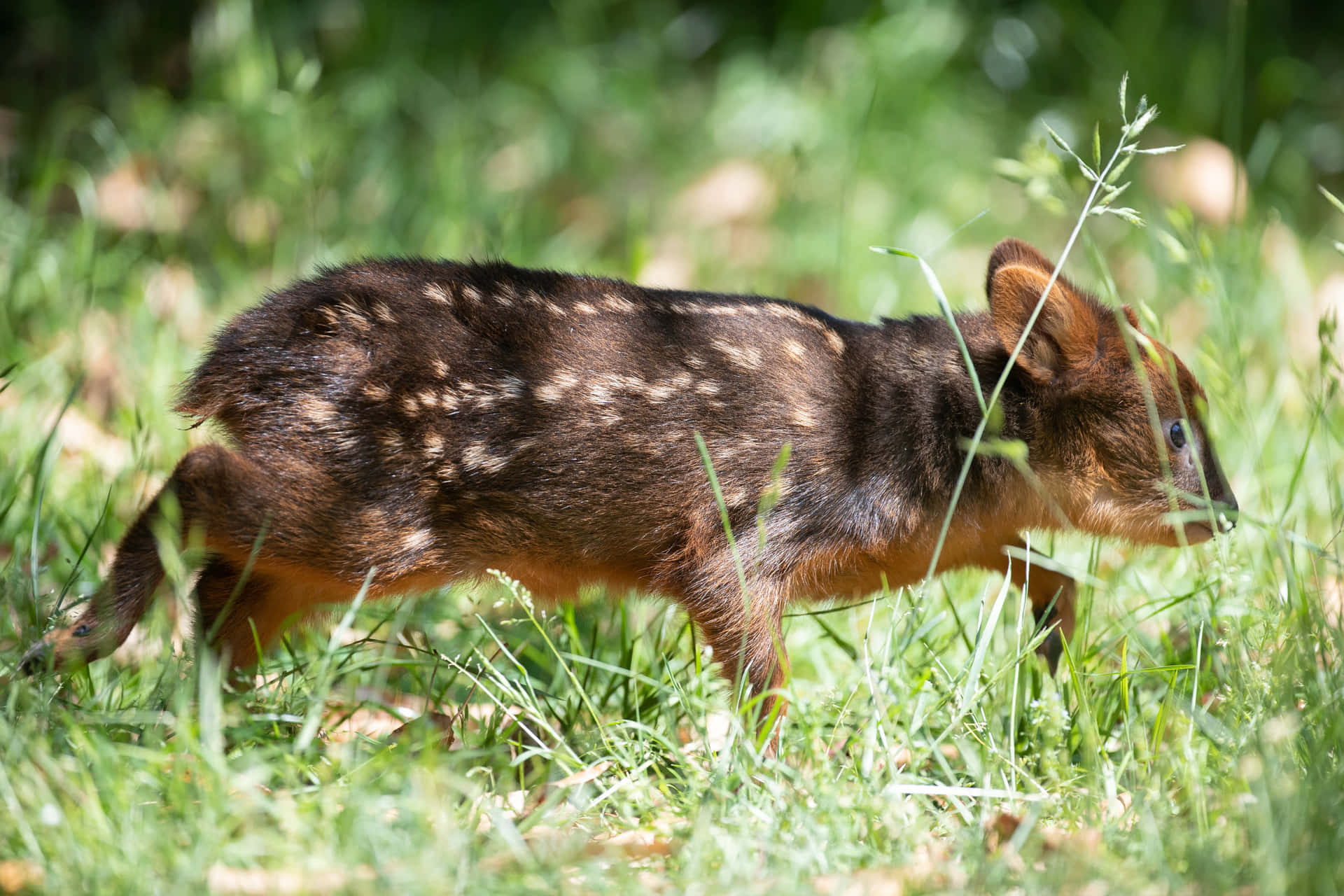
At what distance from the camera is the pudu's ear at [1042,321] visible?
3.61 m

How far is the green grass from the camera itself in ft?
8.56

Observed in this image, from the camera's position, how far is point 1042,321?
3682mm

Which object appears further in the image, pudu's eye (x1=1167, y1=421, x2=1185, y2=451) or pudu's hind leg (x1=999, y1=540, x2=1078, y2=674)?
pudu's hind leg (x1=999, y1=540, x2=1078, y2=674)

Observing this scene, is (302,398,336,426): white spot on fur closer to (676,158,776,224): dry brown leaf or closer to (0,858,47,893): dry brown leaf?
(0,858,47,893): dry brown leaf

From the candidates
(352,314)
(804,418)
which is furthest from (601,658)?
(352,314)

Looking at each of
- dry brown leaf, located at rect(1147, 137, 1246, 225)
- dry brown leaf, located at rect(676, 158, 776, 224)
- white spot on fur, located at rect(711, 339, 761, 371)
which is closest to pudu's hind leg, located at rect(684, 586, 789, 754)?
white spot on fur, located at rect(711, 339, 761, 371)

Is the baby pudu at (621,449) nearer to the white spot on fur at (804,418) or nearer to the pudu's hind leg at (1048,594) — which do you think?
the white spot on fur at (804,418)

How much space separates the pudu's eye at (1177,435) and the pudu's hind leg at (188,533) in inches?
Answer: 97.2

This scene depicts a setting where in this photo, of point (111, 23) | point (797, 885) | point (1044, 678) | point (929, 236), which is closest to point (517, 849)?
point (797, 885)

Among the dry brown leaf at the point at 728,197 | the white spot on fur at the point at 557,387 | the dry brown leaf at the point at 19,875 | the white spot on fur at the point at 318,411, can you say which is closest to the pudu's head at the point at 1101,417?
the white spot on fur at the point at 557,387

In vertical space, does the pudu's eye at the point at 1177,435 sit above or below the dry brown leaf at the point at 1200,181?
below

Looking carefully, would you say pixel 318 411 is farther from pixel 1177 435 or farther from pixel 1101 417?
pixel 1177 435

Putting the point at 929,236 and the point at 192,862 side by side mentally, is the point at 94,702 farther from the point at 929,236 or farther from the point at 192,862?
the point at 929,236

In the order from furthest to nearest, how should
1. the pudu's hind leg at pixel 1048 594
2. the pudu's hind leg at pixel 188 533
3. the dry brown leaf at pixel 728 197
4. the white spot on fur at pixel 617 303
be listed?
the dry brown leaf at pixel 728 197
the pudu's hind leg at pixel 1048 594
the white spot on fur at pixel 617 303
the pudu's hind leg at pixel 188 533
